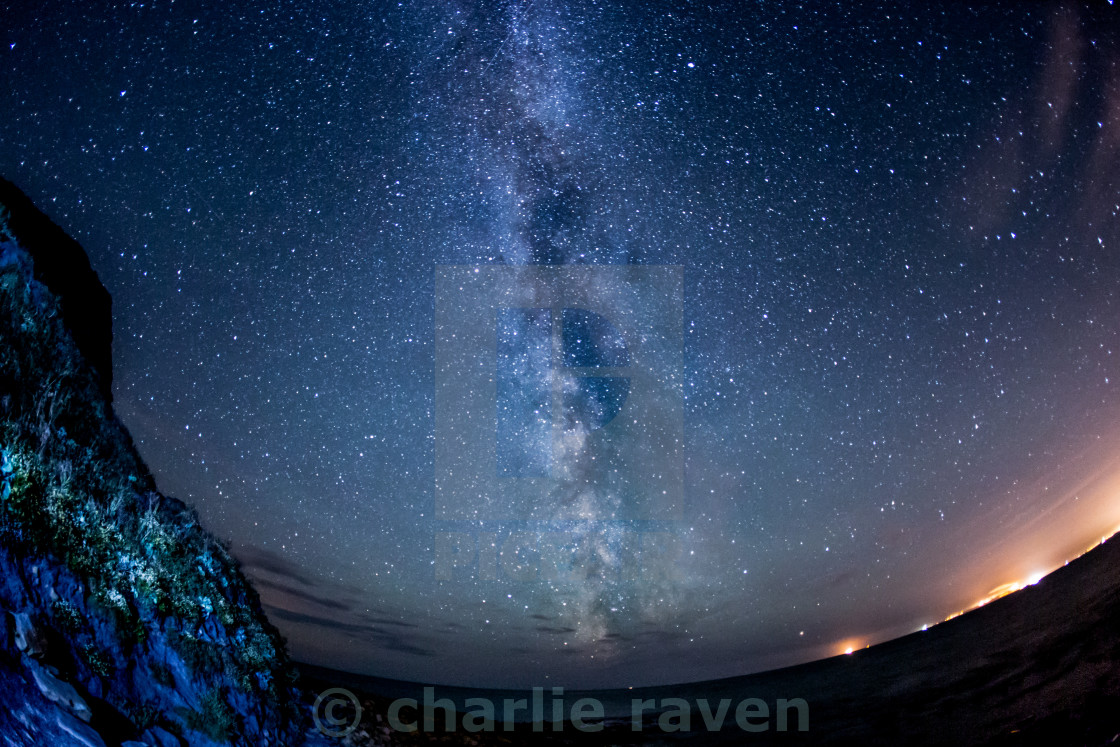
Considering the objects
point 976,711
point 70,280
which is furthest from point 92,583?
point 976,711

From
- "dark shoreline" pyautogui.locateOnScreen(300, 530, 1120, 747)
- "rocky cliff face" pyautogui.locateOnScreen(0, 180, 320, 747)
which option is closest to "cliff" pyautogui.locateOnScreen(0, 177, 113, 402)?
"rocky cliff face" pyautogui.locateOnScreen(0, 180, 320, 747)

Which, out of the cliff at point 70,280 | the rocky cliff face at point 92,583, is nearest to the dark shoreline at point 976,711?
the rocky cliff face at point 92,583

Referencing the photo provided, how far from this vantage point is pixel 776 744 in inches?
492

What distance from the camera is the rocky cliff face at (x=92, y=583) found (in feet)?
15.3

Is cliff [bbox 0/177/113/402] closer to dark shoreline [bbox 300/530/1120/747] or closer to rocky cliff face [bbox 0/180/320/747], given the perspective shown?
Answer: rocky cliff face [bbox 0/180/320/747]

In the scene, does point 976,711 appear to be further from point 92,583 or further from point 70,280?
point 70,280

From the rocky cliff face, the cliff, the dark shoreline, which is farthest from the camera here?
the cliff

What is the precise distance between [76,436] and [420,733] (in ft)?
30.1

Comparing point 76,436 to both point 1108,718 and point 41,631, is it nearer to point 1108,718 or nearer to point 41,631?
point 41,631

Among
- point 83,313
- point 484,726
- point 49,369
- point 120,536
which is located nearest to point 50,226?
point 83,313

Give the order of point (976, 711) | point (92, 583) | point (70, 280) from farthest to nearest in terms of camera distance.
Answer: point (976, 711)
point (70, 280)
point (92, 583)

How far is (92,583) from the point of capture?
5.84 m

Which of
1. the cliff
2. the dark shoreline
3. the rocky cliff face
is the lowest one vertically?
the dark shoreline

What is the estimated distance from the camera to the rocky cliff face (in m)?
4.66
